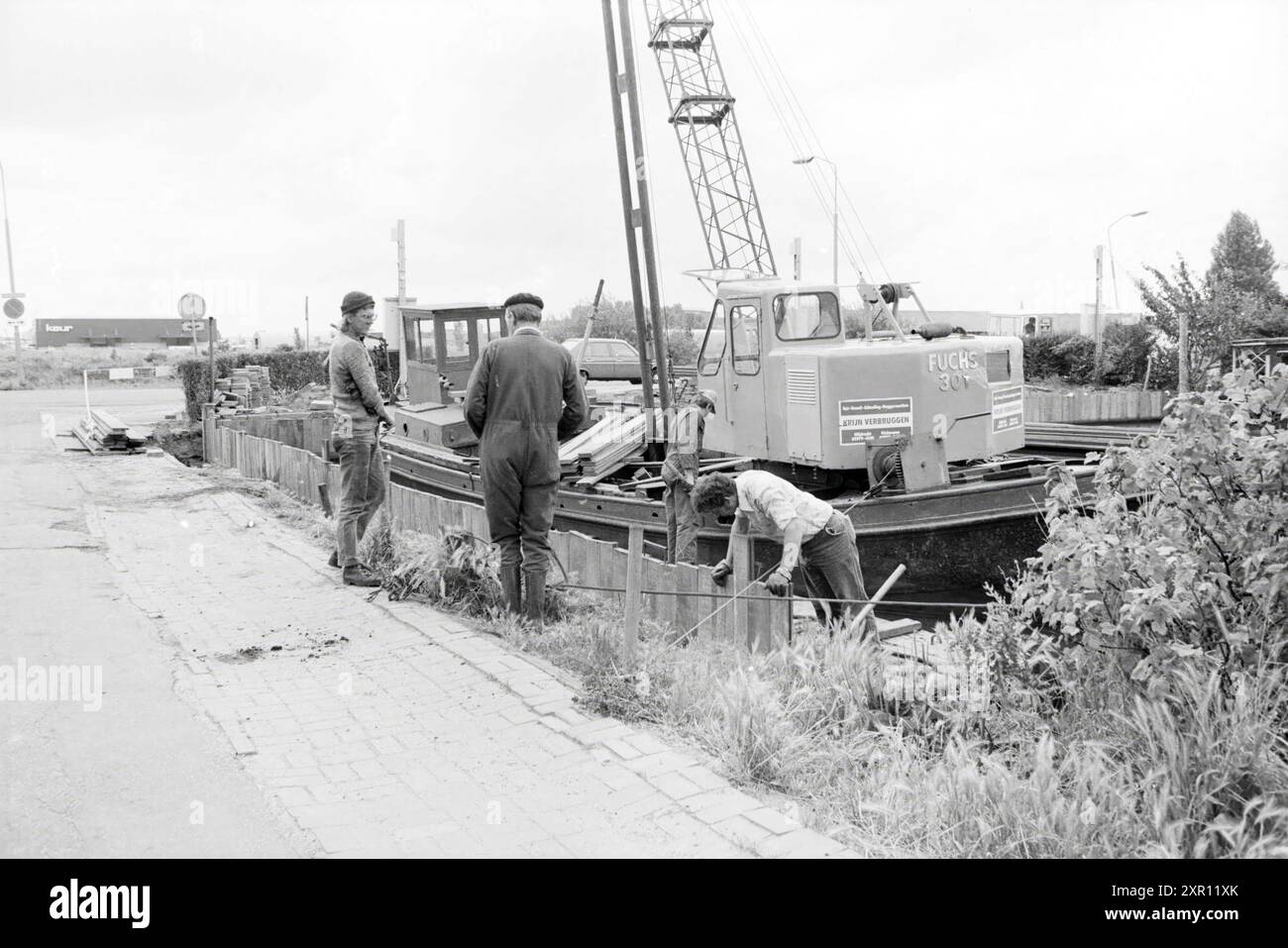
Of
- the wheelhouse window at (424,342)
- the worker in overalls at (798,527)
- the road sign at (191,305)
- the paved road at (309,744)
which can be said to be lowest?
the paved road at (309,744)

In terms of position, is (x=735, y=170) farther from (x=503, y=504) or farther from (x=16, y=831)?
(x=16, y=831)

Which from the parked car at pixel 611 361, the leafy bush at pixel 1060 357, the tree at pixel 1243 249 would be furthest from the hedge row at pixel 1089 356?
the tree at pixel 1243 249

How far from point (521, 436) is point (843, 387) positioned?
403 cm

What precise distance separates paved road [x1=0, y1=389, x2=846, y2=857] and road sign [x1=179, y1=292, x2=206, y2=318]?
1481cm

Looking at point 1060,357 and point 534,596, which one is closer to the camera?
point 534,596

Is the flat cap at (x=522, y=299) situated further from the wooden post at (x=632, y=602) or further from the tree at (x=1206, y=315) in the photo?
the tree at (x=1206, y=315)

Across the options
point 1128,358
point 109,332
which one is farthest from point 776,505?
point 109,332

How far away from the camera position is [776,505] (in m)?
7.40

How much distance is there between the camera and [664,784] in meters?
4.51

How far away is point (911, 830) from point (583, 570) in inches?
194

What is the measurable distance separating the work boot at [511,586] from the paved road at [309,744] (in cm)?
36

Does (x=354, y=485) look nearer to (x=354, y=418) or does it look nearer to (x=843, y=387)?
(x=354, y=418)

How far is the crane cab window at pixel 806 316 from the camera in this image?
433 inches
